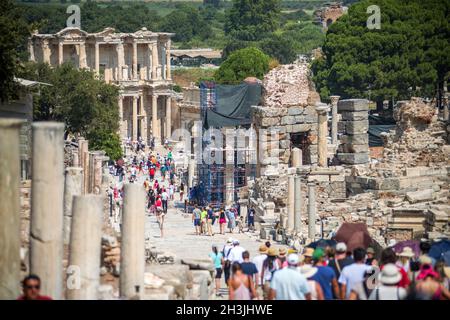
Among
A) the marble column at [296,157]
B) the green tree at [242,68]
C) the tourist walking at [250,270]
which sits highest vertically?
the green tree at [242,68]

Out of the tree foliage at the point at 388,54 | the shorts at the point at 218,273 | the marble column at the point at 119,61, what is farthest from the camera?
the marble column at the point at 119,61

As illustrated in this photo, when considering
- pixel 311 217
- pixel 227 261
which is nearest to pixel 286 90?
pixel 311 217

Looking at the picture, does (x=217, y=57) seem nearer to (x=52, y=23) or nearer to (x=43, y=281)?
(x=52, y=23)

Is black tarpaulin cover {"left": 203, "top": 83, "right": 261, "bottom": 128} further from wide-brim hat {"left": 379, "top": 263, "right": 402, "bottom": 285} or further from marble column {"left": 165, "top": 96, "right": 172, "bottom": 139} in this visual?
wide-brim hat {"left": 379, "top": 263, "right": 402, "bottom": 285}

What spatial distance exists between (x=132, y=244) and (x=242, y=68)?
83677 mm

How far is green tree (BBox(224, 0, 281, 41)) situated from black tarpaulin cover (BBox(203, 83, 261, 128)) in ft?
256

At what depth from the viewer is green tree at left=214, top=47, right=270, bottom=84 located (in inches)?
4109

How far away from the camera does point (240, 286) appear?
23.0 m

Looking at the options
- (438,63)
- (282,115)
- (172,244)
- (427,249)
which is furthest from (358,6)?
(427,249)

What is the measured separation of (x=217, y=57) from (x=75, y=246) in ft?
405

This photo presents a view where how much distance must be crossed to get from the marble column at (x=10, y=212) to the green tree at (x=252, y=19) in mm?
129591

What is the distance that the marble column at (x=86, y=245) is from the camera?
2169 centimetres

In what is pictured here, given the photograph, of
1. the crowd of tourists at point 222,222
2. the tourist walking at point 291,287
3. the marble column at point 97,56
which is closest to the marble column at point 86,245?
the tourist walking at point 291,287

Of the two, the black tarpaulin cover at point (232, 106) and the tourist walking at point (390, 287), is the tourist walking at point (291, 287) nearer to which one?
the tourist walking at point (390, 287)
